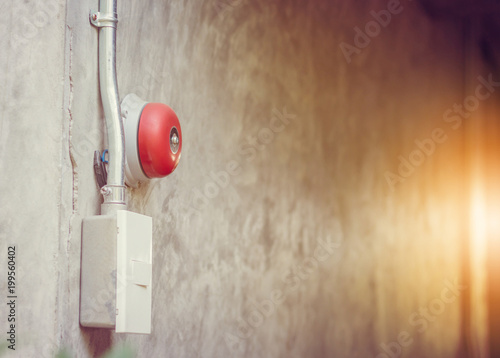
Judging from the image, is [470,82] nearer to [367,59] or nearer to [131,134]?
[367,59]

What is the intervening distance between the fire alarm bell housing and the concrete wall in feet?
0.23

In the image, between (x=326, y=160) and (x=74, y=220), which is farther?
(x=326, y=160)

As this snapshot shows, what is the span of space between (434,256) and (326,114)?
166 cm

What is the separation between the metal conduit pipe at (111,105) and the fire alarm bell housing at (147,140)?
57 mm

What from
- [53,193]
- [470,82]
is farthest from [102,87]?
[470,82]

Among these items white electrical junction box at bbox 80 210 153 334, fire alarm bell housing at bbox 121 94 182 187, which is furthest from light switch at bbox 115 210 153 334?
fire alarm bell housing at bbox 121 94 182 187

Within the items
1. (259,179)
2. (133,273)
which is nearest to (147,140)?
(133,273)

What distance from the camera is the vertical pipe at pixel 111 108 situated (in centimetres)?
139

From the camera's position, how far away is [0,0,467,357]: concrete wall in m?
1.29

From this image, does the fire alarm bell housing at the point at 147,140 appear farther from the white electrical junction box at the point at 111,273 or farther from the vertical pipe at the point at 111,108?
the white electrical junction box at the point at 111,273

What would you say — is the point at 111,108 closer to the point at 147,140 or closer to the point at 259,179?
the point at 147,140

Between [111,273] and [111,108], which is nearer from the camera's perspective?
[111,273]

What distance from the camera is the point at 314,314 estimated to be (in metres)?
2.96

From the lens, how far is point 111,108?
1.42 m
